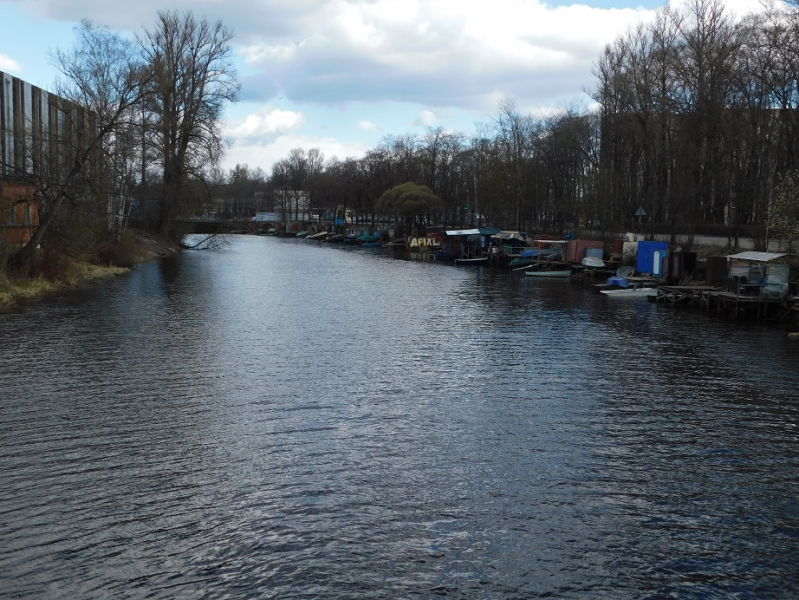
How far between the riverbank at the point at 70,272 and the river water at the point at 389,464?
18.4ft

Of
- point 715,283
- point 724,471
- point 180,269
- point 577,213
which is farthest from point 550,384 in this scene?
point 577,213

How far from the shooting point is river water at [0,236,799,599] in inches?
352

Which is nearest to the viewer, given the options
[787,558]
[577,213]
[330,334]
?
[787,558]

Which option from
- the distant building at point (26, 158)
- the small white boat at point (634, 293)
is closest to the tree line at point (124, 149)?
the distant building at point (26, 158)

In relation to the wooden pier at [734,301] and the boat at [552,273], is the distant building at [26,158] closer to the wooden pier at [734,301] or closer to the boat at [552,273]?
the wooden pier at [734,301]

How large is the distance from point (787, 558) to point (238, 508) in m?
7.09

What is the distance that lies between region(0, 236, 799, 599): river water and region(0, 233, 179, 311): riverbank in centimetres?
560

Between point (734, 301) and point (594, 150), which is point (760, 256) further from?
point (594, 150)

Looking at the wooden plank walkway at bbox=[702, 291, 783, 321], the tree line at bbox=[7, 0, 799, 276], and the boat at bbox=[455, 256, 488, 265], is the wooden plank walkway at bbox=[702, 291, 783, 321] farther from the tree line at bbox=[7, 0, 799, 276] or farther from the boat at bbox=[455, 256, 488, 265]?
the boat at bbox=[455, 256, 488, 265]

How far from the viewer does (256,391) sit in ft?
55.8

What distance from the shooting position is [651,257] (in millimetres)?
44281

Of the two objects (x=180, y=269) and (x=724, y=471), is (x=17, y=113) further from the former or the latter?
(x=724, y=471)

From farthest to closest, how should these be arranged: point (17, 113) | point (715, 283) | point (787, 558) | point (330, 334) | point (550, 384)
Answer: point (17, 113), point (715, 283), point (330, 334), point (550, 384), point (787, 558)

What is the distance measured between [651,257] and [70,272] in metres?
31.1
